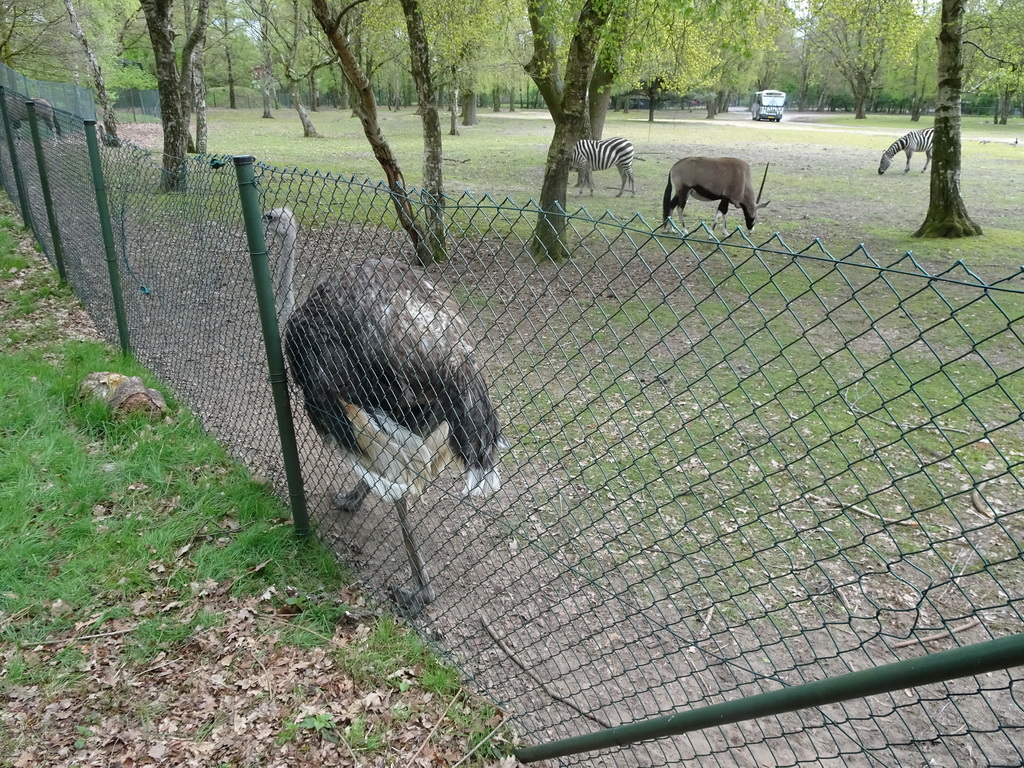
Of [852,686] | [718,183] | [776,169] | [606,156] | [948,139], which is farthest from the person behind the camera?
[776,169]

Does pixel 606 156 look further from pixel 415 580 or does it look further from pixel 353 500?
pixel 415 580

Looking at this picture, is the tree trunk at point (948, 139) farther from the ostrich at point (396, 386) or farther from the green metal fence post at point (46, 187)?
the green metal fence post at point (46, 187)

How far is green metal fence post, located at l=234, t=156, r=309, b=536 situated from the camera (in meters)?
3.25

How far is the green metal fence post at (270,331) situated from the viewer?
10.6ft

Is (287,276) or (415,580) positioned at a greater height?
(287,276)

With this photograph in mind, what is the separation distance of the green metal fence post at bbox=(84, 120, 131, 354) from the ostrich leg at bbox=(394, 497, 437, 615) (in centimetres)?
312

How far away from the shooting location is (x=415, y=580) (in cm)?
362

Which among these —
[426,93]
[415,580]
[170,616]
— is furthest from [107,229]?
[426,93]

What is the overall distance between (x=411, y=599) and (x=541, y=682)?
0.78 metres

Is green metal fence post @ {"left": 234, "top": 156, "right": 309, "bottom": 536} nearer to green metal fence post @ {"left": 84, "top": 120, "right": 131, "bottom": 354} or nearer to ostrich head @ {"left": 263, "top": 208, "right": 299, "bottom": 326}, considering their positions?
ostrich head @ {"left": 263, "top": 208, "right": 299, "bottom": 326}

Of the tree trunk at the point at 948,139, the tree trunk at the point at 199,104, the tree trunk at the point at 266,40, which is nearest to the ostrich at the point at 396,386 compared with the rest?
the tree trunk at the point at 948,139

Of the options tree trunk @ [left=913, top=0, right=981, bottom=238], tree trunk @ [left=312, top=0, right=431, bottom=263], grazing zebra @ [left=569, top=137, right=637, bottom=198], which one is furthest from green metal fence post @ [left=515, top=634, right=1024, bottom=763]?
grazing zebra @ [left=569, top=137, right=637, bottom=198]

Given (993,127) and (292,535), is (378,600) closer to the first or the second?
(292,535)

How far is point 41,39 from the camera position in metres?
24.8
